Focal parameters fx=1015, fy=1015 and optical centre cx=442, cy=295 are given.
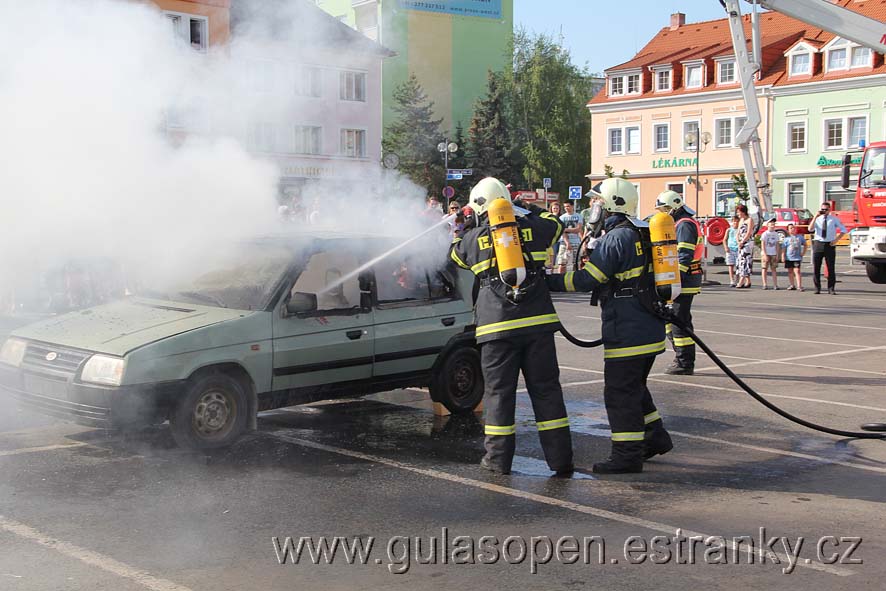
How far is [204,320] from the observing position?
744cm

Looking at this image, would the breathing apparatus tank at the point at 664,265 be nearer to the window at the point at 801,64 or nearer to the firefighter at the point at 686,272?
the firefighter at the point at 686,272

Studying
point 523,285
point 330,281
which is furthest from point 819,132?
point 523,285

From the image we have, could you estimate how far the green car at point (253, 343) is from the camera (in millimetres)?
7035

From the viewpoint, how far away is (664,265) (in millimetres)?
7148

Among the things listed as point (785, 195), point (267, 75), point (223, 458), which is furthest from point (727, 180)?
point (223, 458)

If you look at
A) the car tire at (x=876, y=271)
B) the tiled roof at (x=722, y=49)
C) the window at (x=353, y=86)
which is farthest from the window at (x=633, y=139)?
the window at (x=353, y=86)

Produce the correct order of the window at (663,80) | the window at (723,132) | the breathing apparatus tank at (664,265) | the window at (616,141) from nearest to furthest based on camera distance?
the breathing apparatus tank at (664,265), the window at (723,132), the window at (663,80), the window at (616,141)

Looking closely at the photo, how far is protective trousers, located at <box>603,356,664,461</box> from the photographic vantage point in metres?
6.95

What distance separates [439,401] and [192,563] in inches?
161

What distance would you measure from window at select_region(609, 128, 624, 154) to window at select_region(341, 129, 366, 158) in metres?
53.5

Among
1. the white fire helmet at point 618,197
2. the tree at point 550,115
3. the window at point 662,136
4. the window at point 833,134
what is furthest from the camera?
the tree at point 550,115

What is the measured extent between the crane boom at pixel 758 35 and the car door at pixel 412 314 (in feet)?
38.9

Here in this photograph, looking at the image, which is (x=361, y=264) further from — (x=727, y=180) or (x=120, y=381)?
(x=727, y=180)


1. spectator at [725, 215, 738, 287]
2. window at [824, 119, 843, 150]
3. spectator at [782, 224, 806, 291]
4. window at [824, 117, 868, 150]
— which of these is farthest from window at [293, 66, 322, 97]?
window at [824, 119, 843, 150]
